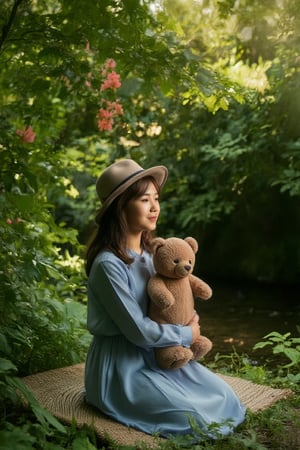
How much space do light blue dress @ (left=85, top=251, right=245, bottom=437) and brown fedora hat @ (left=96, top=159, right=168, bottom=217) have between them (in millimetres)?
270

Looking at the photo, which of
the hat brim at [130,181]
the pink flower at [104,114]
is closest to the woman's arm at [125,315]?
the hat brim at [130,181]

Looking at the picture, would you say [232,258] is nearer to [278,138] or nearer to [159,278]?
[278,138]

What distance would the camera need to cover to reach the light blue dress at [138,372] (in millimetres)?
2512

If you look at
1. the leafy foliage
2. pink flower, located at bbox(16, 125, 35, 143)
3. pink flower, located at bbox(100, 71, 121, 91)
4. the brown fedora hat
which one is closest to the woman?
the brown fedora hat

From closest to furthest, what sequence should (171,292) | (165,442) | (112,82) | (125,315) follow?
(165,442), (125,315), (171,292), (112,82)

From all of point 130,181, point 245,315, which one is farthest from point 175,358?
point 245,315

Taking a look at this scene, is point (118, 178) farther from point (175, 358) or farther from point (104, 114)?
point (104, 114)

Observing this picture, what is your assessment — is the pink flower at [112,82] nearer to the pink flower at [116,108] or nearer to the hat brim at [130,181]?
the pink flower at [116,108]

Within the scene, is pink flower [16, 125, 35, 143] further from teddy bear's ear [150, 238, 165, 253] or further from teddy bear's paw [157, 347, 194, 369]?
teddy bear's paw [157, 347, 194, 369]

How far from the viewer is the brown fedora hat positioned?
2.65 metres

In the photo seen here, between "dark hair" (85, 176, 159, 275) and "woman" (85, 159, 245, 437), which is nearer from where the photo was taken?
"woman" (85, 159, 245, 437)

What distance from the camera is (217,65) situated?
6.67 metres

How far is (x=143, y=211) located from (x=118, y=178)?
191 millimetres

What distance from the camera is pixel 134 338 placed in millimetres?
2547
